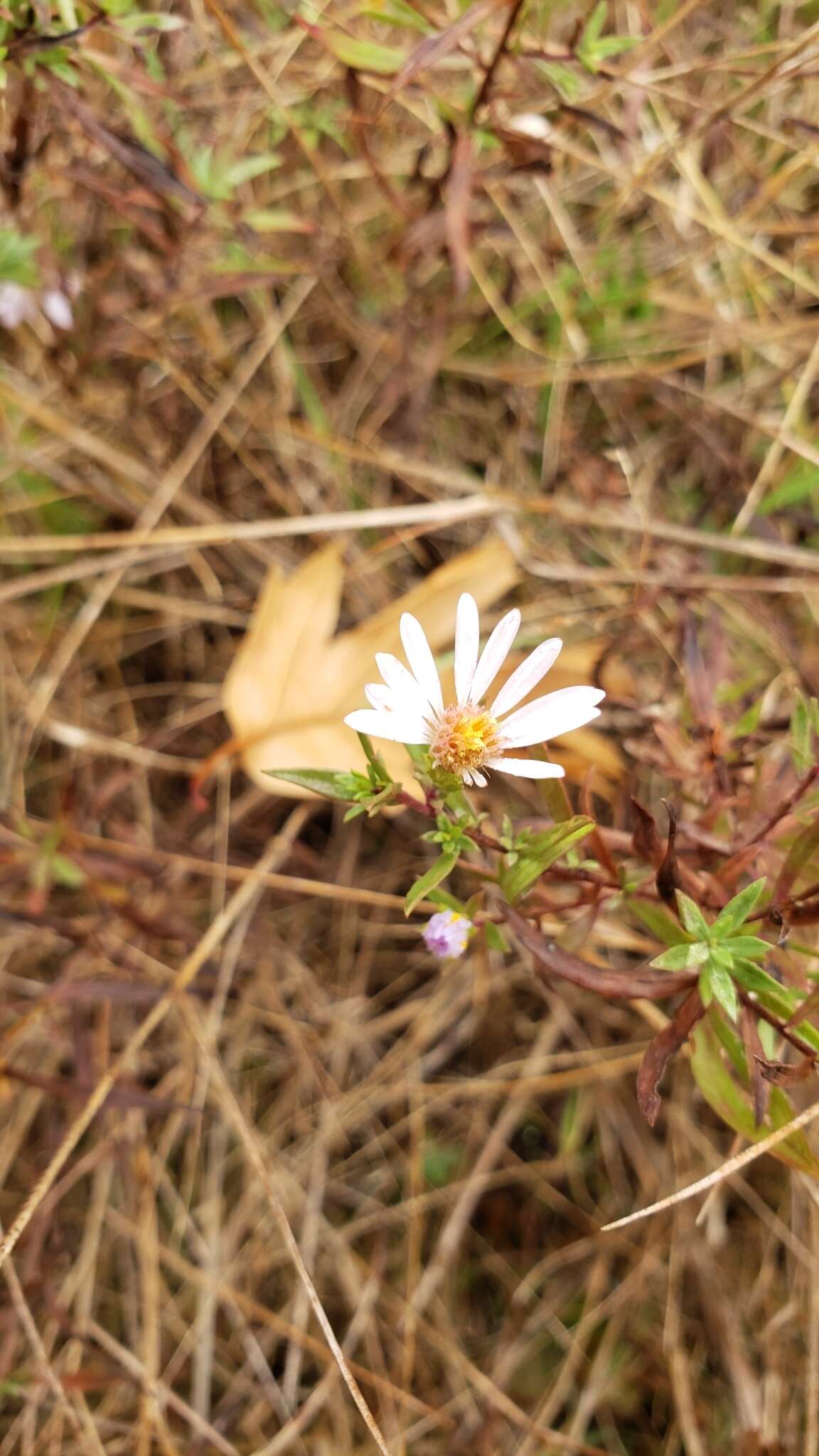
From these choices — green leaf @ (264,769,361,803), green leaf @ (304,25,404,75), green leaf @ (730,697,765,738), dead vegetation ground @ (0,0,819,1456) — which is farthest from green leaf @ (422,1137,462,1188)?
green leaf @ (304,25,404,75)

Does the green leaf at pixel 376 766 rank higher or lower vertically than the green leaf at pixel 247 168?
lower

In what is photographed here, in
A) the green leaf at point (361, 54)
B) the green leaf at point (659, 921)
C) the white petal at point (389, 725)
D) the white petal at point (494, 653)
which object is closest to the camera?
the white petal at point (389, 725)

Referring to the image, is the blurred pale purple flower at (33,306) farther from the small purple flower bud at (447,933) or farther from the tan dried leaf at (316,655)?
the small purple flower bud at (447,933)

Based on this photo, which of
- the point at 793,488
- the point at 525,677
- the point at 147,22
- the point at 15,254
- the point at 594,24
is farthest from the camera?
the point at 793,488

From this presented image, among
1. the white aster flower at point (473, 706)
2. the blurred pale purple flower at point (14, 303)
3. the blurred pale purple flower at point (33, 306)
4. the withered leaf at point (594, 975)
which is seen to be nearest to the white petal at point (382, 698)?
the white aster flower at point (473, 706)

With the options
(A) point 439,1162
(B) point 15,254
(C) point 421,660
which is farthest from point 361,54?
(A) point 439,1162

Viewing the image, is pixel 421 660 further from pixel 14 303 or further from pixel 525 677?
pixel 14 303
